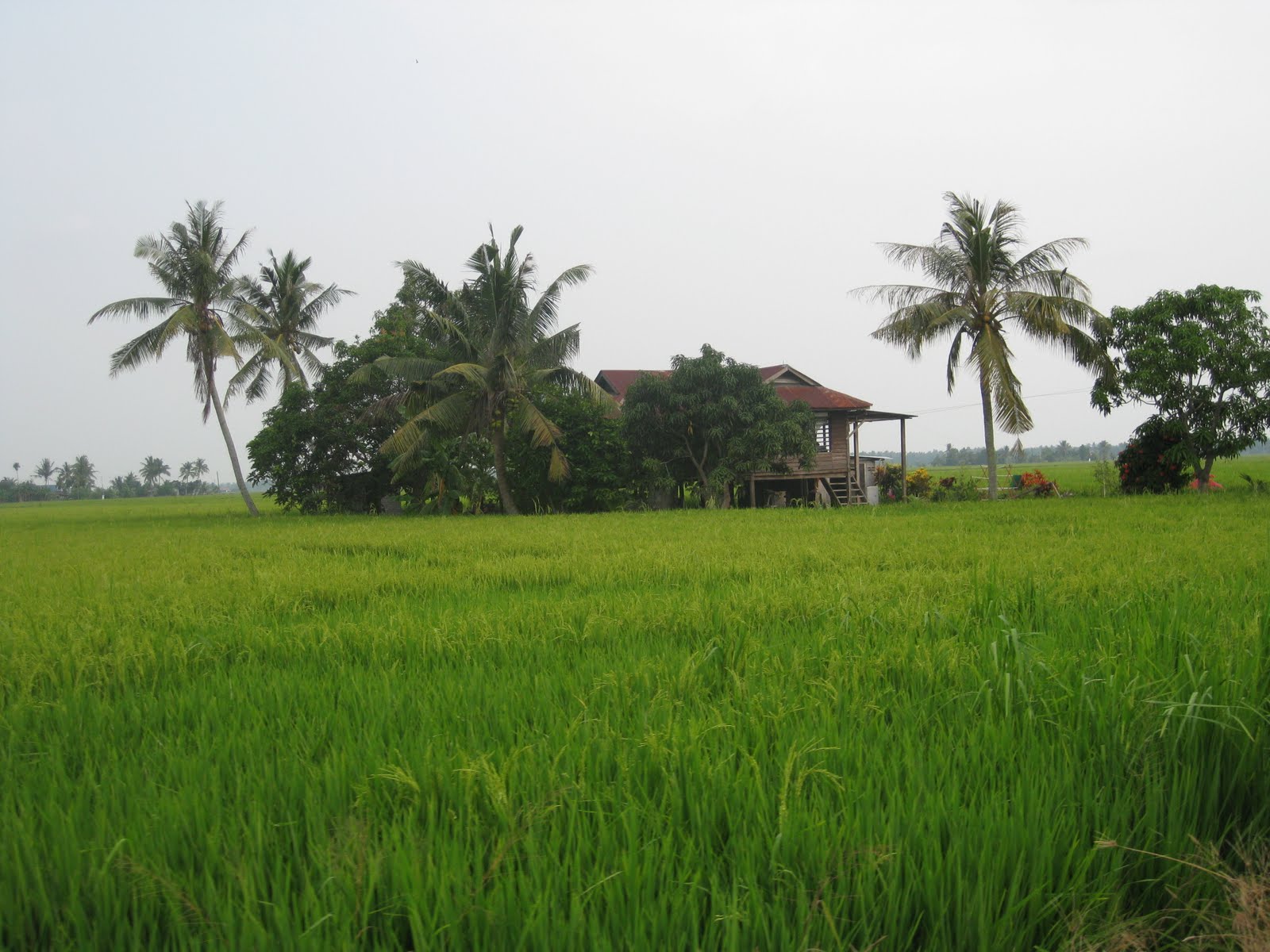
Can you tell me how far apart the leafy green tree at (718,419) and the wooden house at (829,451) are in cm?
370

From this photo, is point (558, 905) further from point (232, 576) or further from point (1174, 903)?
point (232, 576)

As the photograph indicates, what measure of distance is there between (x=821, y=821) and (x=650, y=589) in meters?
3.46

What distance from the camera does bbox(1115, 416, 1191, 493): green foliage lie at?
16.6m

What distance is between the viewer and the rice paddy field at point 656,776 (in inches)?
48.7

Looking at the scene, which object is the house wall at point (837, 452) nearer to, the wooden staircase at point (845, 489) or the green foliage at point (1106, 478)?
the wooden staircase at point (845, 489)

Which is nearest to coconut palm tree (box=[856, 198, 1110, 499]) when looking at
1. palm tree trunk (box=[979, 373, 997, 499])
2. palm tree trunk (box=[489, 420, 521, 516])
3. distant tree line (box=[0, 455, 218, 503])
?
palm tree trunk (box=[979, 373, 997, 499])

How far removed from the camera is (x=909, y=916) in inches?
50.1

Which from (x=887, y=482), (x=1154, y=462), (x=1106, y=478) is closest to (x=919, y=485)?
(x=887, y=482)

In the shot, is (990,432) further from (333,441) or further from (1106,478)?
(333,441)

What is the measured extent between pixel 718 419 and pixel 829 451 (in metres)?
7.30

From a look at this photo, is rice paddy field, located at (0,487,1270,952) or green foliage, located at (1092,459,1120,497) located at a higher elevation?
green foliage, located at (1092,459,1120,497)

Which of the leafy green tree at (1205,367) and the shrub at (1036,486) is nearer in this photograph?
the leafy green tree at (1205,367)

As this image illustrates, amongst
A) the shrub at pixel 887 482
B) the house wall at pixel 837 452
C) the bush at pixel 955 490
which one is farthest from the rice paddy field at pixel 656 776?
the shrub at pixel 887 482

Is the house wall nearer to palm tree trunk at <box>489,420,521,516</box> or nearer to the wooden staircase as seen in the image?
the wooden staircase
